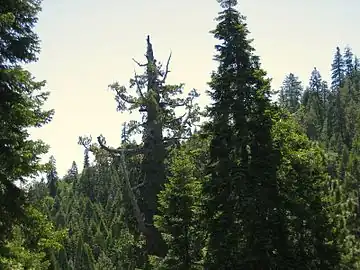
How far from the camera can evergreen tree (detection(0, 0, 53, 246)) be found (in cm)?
1098

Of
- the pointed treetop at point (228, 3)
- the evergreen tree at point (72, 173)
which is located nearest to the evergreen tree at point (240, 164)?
the pointed treetop at point (228, 3)

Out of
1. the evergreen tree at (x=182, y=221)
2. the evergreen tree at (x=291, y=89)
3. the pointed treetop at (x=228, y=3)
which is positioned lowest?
the evergreen tree at (x=182, y=221)

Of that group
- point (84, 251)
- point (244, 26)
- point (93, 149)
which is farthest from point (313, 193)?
point (84, 251)

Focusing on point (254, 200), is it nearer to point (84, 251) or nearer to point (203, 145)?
point (203, 145)

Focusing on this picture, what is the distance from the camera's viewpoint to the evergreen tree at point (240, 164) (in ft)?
45.3

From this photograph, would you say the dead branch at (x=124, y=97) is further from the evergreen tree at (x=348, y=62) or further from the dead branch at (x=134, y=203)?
the evergreen tree at (x=348, y=62)

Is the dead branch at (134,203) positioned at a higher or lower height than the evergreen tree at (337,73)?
lower

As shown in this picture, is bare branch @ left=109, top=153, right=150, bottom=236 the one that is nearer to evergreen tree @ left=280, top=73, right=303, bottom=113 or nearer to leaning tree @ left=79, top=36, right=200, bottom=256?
leaning tree @ left=79, top=36, right=200, bottom=256

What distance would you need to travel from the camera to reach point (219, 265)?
13.7 metres

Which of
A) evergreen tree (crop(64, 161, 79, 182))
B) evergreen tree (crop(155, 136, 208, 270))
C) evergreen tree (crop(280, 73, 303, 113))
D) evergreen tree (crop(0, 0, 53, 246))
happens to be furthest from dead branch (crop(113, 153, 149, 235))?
evergreen tree (crop(64, 161, 79, 182))

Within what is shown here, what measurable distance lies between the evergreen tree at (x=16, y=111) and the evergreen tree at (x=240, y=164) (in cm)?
543

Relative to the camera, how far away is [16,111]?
11.2 m

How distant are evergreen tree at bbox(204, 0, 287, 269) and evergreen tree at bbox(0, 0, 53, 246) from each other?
543cm

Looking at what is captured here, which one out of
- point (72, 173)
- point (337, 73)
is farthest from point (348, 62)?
point (72, 173)
